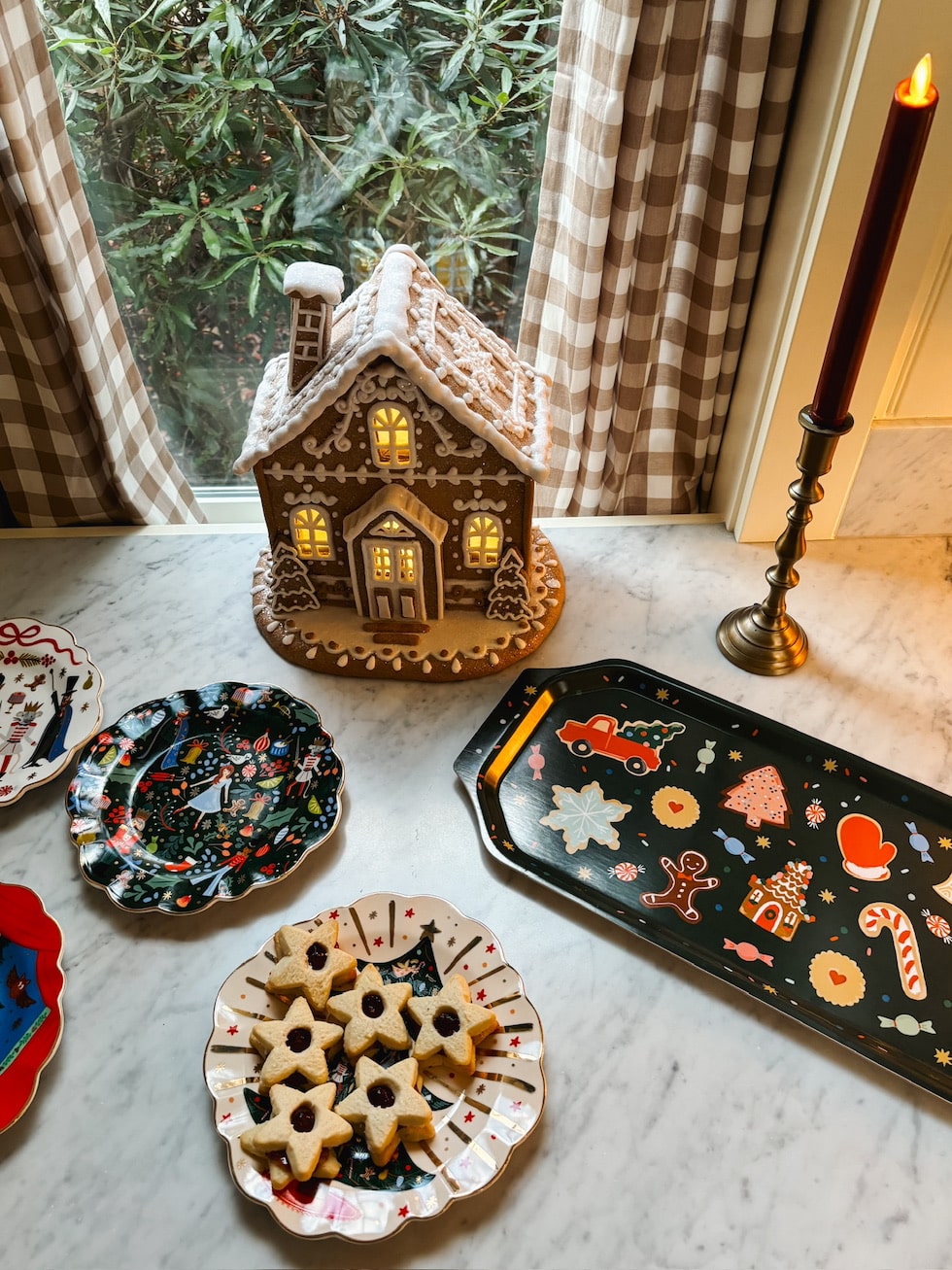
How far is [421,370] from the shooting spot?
959mm

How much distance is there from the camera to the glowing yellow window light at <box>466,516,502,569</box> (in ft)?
3.58

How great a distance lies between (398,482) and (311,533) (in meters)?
0.13

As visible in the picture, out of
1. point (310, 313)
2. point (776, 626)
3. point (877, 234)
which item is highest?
point (877, 234)

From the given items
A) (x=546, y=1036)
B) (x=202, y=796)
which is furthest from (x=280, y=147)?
(x=546, y=1036)

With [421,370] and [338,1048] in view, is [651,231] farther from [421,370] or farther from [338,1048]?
[338,1048]

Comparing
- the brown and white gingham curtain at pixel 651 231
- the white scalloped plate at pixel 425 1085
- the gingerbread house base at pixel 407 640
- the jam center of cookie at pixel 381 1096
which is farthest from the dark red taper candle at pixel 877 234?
the jam center of cookie at pixel 381 1096

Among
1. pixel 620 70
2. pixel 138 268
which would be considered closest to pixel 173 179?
pixel 138 268

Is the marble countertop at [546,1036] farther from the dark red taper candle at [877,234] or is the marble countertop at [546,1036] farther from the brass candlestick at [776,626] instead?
the dark red taper candle at [877,234]

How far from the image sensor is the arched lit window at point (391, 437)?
1003 millimetres

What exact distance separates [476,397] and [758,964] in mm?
626

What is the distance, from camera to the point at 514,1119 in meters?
0.79

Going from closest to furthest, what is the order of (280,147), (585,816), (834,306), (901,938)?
1. (901,938)
2. (585,816)
3. (834,306)
4. (280,147)

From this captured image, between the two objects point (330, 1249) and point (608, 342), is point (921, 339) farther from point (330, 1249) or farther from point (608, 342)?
point (330, 1249)

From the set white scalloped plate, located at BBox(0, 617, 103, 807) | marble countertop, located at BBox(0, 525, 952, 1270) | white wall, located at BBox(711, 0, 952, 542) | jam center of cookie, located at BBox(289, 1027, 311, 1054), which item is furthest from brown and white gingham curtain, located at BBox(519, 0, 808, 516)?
jam center of cookie, located at BBox(289, 1027, 311, 1054)
